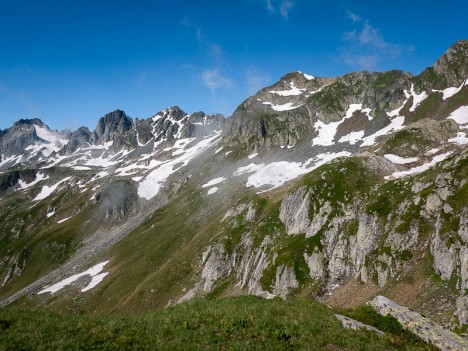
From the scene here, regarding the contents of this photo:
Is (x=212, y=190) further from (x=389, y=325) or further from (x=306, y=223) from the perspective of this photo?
(x=389, y=325)

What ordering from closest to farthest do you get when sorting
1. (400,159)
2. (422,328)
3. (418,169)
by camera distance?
1. (422,328)
2. (418,169)
3. (400,159)

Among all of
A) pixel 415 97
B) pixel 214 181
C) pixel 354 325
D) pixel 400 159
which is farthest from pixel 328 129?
pixel 354 325

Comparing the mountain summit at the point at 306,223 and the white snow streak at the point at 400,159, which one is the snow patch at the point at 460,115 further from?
the white snow streak at the point at 400,159

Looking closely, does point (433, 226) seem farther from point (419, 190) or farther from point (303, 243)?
point (303, 243)

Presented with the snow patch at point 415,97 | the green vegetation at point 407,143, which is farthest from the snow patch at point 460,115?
the green vegetation at point 407,143

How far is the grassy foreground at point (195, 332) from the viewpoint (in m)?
13.9

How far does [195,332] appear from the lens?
49.9 feet

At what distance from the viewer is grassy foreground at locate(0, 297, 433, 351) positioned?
1391 centimetres

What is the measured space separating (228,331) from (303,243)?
2219 inches

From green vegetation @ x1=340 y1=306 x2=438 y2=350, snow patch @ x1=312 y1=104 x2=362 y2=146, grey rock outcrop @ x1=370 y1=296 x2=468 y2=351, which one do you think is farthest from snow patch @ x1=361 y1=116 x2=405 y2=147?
green vegetation @ x1=340 y1=306 x2=438 y2=350

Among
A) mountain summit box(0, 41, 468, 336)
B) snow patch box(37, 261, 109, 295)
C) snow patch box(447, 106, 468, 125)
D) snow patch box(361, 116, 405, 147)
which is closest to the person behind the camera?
mountain summit box(0, 41, 468, 336)

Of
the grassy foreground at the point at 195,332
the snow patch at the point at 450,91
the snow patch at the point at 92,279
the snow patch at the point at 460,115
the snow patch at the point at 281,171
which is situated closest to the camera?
the grassy foreground at the point at 195,332

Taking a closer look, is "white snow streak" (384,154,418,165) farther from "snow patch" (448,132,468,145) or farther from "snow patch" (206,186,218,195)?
"snow patch" (206,186,218,195)

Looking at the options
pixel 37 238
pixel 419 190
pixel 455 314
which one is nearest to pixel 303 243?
pixel 419 190
